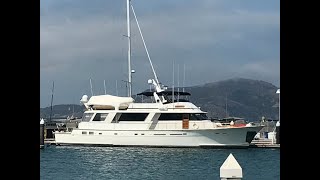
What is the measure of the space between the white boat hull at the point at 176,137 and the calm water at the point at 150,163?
1.30 feet

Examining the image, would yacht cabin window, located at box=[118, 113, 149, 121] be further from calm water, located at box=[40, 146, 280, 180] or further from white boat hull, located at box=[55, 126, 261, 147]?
calm water, located at box=[40, 146, 280, 180]

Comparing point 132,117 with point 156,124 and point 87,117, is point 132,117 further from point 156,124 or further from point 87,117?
point 87,117

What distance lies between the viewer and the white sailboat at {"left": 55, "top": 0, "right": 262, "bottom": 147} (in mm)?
38406

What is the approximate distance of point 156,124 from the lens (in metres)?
38.7

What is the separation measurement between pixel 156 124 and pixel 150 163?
744 cm

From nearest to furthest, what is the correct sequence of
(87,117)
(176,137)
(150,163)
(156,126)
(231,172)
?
(231,172), (150,163), (156,126), (176,137), (87,117)

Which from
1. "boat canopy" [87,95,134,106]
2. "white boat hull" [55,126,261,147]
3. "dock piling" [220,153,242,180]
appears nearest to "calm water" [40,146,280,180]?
"white boat hull" [55,126,261,147]

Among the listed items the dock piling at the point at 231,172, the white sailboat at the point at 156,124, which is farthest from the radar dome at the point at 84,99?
the dock piling at the point at 231,172

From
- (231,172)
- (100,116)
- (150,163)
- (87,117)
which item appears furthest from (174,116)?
(231,172)

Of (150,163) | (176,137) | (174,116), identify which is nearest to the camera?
(150,163)
